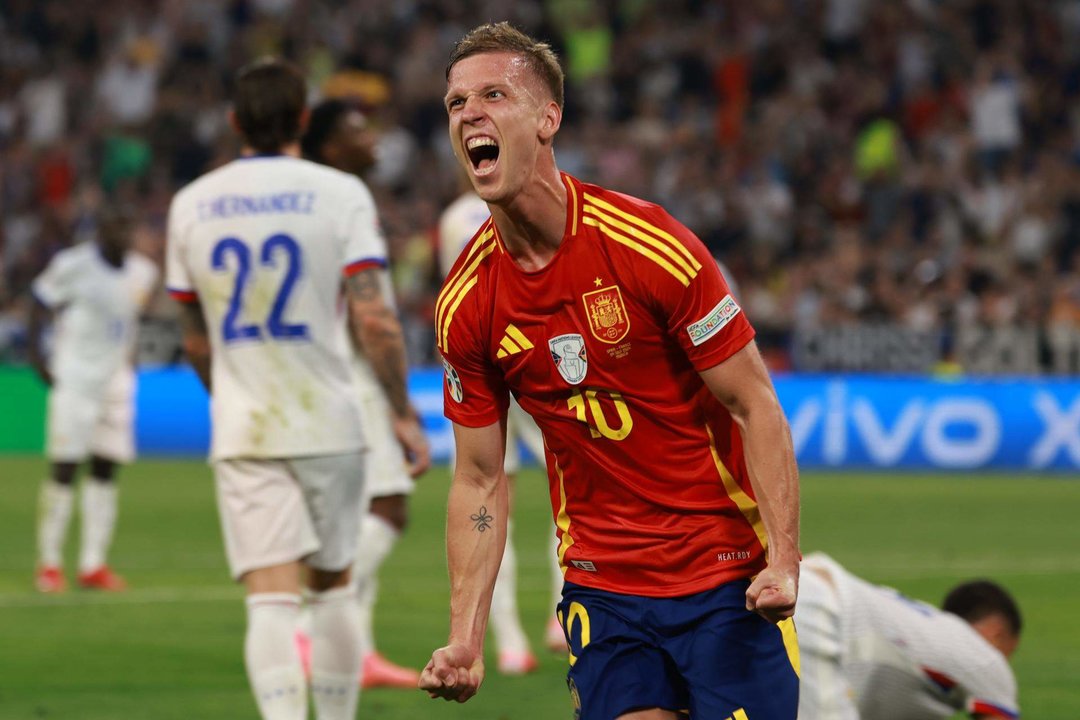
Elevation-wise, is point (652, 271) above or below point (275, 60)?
below

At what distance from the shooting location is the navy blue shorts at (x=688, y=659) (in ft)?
12.8

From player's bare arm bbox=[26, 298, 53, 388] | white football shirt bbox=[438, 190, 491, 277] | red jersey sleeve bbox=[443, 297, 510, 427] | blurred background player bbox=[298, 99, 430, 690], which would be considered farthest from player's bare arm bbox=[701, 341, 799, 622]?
player's bare arm bbox=[26, 298, 53, 388]

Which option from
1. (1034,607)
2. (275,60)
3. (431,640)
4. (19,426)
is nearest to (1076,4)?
(19,426)

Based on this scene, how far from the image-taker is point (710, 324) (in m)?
3.78

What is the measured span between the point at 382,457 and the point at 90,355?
485 centimetres

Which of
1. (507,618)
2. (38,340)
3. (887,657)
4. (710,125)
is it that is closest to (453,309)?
(887,657)

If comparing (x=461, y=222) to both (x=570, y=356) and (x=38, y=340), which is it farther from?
(x=38, y=340)

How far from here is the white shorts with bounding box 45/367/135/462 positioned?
11.4m

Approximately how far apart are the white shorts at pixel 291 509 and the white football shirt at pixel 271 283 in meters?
0.06

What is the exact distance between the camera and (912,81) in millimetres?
23328

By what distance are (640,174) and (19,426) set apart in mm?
8154

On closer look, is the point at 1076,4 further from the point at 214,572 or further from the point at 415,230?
the point at 214,572

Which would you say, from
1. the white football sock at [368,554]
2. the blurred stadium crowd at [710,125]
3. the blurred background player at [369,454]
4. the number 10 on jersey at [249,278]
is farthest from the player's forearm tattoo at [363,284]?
the blurred stadium crowd at [710,125]

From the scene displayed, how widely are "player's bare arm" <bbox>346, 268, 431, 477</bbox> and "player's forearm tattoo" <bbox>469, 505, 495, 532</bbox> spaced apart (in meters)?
1.83
